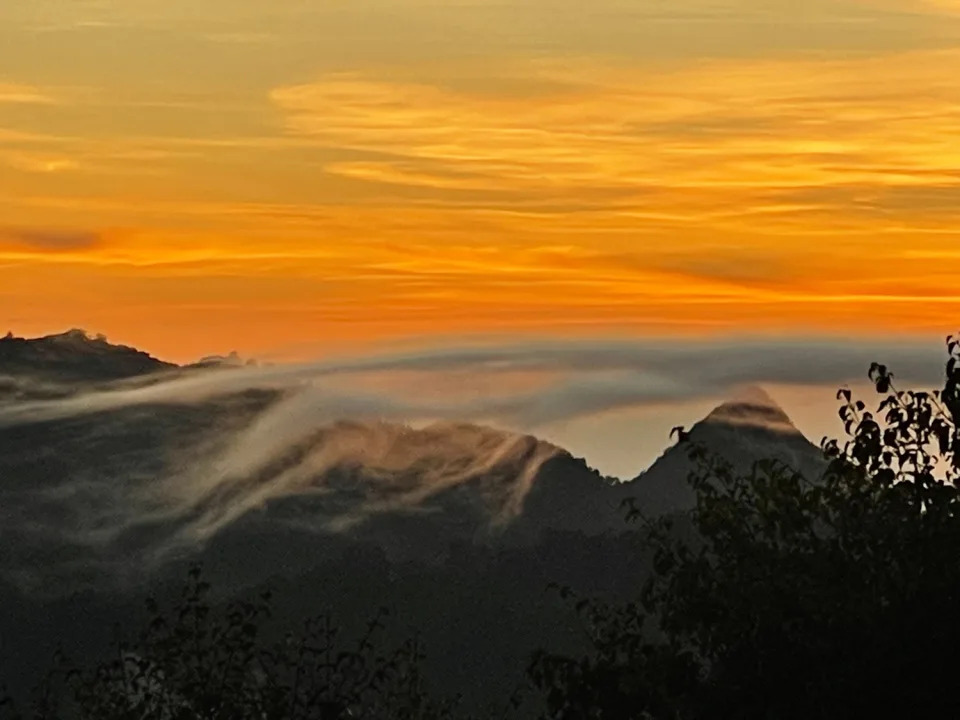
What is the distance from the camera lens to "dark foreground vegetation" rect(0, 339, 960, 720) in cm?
2967

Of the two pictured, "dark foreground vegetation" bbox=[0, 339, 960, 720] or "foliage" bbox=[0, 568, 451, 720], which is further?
"foliage" bbox=[0, 568, 451, 720]

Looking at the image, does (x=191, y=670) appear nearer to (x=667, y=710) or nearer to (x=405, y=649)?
(x=405, y=649)

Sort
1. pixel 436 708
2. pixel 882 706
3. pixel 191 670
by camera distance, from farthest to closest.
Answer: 1. pixel 436 708
2. pixel 191 670
3. pixel 882 706

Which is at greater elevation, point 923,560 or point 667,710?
point 923,560

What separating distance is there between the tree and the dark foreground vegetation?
27 millimetres

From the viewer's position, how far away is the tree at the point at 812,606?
29578mm

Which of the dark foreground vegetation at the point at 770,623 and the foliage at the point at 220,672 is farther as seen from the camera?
the foliage at the point at 220,672

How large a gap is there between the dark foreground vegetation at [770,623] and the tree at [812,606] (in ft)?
0.09

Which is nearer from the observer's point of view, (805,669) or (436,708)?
(805,669)

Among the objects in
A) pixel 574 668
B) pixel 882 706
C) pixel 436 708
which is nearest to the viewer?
pixel 882 706

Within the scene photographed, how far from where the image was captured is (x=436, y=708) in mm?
52625

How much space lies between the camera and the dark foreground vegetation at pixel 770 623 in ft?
97.3

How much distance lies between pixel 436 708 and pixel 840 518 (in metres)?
20.8

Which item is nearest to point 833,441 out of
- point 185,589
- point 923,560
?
point 923,560
